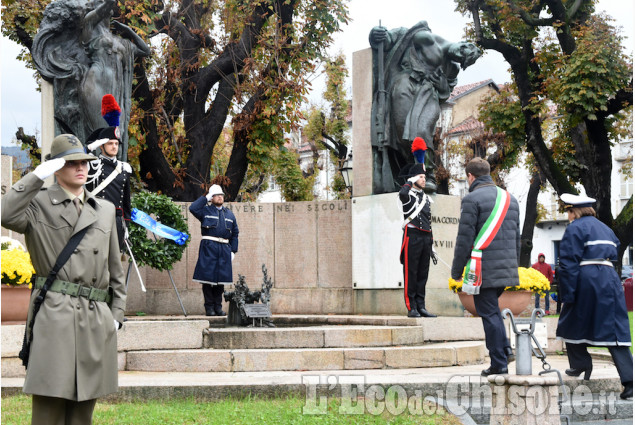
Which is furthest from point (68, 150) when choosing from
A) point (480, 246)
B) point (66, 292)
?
point (480, 246)

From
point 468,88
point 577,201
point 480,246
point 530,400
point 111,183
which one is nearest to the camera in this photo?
point 530,400

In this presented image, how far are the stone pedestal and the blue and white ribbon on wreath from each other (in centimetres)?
693

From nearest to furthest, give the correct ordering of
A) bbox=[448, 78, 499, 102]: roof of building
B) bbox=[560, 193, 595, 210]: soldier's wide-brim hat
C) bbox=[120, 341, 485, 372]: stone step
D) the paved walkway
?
the paved walkway, bbox=[560, 193, 595, 210]: soldier's wide-brim hat, bbox=[120, 341, 485, 372]: stone step, bbox=[448, 78, 499, 102]: roof of building

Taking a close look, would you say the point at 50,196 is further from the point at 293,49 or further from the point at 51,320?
the point at 293,49

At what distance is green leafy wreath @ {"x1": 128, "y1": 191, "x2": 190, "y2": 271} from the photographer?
470 inches

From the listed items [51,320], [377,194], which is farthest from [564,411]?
[377,194]

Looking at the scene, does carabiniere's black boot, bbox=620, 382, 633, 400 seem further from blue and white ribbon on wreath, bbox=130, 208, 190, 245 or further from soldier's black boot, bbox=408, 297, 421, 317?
blue and white ribbon on wreath, bbox=130, 208, 190, 245

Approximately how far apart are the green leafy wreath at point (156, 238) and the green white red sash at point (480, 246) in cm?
557

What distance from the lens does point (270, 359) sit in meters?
9.14

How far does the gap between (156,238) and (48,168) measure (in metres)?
7.93

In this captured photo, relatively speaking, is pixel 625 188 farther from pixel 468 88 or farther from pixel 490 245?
pixel 490 245

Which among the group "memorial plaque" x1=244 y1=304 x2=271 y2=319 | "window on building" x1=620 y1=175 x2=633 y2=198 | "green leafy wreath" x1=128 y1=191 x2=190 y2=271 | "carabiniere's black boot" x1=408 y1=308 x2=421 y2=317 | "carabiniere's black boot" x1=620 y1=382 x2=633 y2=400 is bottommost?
"carabiniere's black boot" x1=620 y1=382 x2=633 y2=400

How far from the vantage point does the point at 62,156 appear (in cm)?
502

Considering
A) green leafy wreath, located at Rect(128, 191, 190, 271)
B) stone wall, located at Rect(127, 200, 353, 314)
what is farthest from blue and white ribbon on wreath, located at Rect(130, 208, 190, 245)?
stone wall, located at Rect(127, 200, 353, 314)
